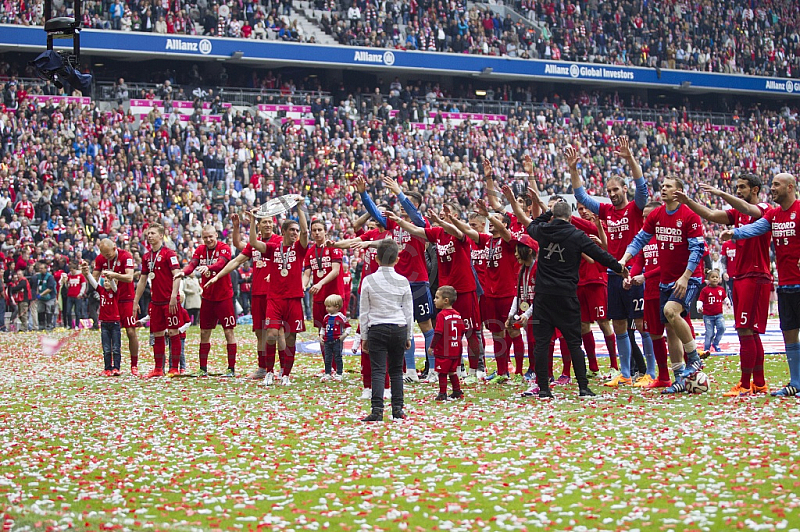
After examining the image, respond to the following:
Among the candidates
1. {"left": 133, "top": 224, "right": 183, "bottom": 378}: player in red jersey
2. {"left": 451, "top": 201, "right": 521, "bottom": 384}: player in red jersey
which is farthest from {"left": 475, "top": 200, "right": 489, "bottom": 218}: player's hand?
{"left": 133, "top": 224, "right": 183, "bottom": 378}: player in red jersey

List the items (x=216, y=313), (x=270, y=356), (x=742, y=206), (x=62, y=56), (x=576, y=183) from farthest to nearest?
(x=216, y=313)
(x=270, y=356)
(x=62, y=56)
(x=576, y=183)
(x=742, y=206)

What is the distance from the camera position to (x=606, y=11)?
2074 inches

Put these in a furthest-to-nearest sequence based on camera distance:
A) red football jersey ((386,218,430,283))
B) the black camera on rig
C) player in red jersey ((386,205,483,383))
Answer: red football jersey ((386,218,430,283)), player in red jersey ((386,205,483,383)), the black camera on rig

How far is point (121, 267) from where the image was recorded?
14.2 m

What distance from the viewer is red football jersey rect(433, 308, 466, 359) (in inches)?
402

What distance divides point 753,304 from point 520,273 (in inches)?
119

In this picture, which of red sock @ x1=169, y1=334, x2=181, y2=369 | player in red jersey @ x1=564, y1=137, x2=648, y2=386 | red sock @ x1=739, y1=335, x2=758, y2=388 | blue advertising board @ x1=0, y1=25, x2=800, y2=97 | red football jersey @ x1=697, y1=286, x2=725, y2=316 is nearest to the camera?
red sock @ x1=739, y1=335, x2=758, y2=388

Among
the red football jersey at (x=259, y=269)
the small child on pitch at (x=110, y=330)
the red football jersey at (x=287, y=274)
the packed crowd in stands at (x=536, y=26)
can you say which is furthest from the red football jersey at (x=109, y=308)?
Answer: the packed crowd in stands at (x=536, y=26)

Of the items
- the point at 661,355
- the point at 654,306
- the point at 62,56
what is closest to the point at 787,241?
the point at 654,306

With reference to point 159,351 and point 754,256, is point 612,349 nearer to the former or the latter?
point 754,256

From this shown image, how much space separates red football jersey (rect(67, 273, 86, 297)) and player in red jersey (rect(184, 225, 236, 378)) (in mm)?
11650

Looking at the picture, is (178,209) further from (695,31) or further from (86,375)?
(695,31)

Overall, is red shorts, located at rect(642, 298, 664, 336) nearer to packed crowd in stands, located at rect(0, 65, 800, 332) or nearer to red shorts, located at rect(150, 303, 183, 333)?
red shorts, located at rect(150, 303, 183, 333)

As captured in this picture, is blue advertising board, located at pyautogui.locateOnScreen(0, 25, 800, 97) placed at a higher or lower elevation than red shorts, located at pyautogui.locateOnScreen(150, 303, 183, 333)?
higher
